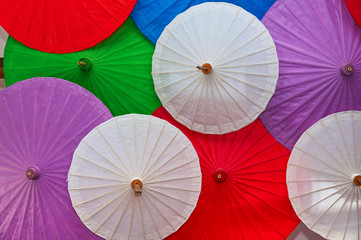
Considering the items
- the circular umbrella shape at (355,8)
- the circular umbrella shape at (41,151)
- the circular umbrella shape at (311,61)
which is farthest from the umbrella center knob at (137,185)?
the circular umbrella shape at (355,8)

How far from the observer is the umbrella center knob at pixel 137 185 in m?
2.34

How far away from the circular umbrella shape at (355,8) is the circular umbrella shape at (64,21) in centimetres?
135

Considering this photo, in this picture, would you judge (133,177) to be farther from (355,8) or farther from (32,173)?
(355,8)

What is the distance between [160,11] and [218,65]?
1.75ft

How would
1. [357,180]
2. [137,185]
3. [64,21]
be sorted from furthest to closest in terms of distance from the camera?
[64,21] < [357,180] < [137,185]

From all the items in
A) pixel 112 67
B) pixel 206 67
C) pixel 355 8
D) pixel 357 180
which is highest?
pixel 355 8

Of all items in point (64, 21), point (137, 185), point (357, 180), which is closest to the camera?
point (137, 185)

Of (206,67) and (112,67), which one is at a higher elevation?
(112,67)

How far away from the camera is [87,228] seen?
2547 millimetres

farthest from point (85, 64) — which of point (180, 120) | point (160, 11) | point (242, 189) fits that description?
point (242, 189)

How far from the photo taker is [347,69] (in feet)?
8.26

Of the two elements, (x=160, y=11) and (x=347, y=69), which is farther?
(x=160, y=11)

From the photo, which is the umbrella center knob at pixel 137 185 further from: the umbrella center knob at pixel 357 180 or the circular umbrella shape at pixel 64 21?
the umbrella center knob at pixel 357 180

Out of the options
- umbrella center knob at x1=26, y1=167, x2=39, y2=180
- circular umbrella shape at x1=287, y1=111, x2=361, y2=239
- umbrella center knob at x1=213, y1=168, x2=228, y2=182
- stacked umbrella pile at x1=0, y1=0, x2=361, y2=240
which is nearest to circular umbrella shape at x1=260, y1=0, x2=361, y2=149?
stacked umbrella pile at x1=0, y1=0, x2=361, y2=240
